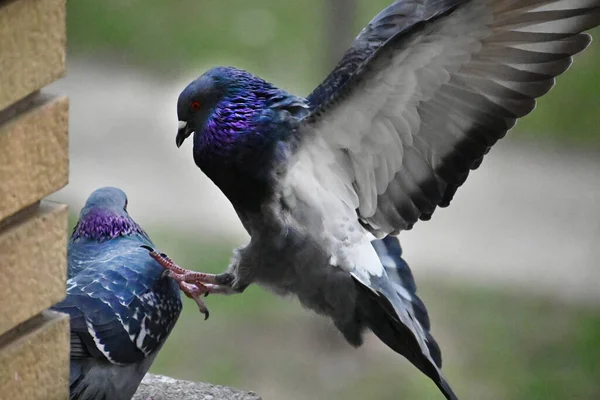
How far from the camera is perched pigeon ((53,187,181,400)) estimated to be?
9.91ft

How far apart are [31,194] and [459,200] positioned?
513 centimetres

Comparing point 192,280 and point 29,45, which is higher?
point 29,45

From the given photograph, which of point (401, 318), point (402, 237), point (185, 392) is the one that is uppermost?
point (401, 318)

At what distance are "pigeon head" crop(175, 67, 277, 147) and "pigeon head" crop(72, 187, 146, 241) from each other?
47cm

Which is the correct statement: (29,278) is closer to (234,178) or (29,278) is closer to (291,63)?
(234,178)

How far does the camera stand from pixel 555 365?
5961mm

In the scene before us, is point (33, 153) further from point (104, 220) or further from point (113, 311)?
point (104, 220)

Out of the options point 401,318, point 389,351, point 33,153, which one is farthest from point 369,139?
point 389,351

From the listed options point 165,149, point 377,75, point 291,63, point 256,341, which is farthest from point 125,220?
point 291,63

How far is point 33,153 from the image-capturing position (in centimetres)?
219

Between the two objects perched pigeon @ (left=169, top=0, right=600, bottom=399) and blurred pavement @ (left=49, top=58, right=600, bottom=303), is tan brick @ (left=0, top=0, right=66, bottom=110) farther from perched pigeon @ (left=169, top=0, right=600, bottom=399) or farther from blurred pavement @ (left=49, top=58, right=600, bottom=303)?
blurred pavement @ (left=49, top=58, right=600, bottom=303)

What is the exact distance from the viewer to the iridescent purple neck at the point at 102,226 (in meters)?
3.46

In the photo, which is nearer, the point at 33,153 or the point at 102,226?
the point at 33,153

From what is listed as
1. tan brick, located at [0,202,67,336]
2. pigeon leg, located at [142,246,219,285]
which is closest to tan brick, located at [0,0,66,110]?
tan brick, located at [0,202,67,336]
